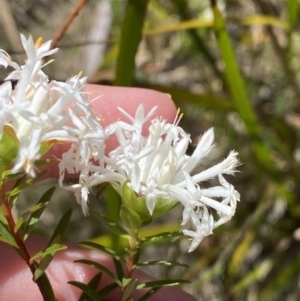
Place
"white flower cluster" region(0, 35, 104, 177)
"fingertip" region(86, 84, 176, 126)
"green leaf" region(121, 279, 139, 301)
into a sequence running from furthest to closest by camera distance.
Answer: "fingertip" region(86, 84, 176, 126) → "green leaf" region(121, 279, 139, 301) → "white flower cluster" region(0, 35, 104, 177)

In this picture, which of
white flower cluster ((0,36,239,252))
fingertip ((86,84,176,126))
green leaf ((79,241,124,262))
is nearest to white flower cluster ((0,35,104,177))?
white flower cluster ((0,36,239,252))

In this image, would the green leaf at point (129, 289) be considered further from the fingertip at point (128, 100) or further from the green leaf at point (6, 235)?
the fingertip at point (128, 100)

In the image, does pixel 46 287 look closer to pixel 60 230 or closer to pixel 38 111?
pixel 60 230

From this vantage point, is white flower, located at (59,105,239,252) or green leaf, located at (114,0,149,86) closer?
white flower, located at (59,105,239,252)

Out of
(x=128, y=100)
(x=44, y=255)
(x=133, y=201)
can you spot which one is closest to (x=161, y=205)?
(x=133, y=201)

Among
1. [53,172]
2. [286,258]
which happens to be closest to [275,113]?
[286,258]

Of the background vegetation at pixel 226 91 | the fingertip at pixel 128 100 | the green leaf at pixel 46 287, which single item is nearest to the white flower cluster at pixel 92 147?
the green leaf at pixel 46 287

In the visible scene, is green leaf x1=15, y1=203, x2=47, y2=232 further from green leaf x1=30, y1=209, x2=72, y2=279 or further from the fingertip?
the fingertip

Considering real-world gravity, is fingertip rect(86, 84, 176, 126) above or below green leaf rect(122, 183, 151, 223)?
below
